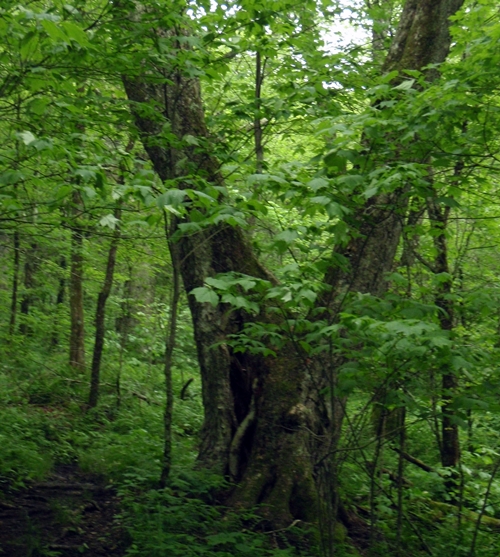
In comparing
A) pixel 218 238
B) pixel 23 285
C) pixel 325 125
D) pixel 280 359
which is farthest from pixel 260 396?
pixel 23 285

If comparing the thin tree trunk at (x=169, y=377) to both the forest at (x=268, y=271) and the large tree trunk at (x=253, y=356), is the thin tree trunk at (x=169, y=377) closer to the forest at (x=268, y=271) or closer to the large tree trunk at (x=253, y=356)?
the forest at (x=268, y=271)

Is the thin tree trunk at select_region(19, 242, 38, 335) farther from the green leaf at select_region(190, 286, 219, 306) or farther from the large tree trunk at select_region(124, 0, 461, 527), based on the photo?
the green leaf at select_region(190, 286, 219, 306)

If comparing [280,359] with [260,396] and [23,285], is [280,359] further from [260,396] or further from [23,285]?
[23,285]

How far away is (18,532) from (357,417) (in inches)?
122

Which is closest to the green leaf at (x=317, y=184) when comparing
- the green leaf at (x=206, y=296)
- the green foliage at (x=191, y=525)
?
the green leaf at (x=206, y=296)

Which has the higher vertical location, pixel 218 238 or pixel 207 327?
pixel 218 238

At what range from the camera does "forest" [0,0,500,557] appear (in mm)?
4152

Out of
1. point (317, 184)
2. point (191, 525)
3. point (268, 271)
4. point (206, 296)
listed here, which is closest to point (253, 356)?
point (268, 271)

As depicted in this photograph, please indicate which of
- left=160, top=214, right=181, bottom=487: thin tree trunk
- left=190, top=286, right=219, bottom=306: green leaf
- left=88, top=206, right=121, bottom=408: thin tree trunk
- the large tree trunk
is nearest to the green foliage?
left=160, top=214, right=181, bottom=487: thin tree trunk

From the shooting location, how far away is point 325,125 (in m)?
4.57

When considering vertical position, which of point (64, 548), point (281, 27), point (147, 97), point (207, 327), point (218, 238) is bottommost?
point (64, 548)

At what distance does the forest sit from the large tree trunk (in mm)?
22

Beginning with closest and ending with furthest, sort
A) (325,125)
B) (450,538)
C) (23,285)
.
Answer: (325,125), (450,538), (23,285)

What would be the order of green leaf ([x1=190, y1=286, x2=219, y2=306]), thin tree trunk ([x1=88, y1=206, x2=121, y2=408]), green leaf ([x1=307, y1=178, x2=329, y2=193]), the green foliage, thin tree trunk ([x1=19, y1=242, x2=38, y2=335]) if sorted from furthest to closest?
thin tree trunk ([x1=19, y1=242, x2=38, y2=335]) < thin tree trunk ([x1=88, y1=206, x2=121, y2=408]) < the green foliage < green leaf ([x1=307, y1=178, x2=329, y2=193]) < green leaf ([x1=190, y1=286, x2=219, y2=306])
